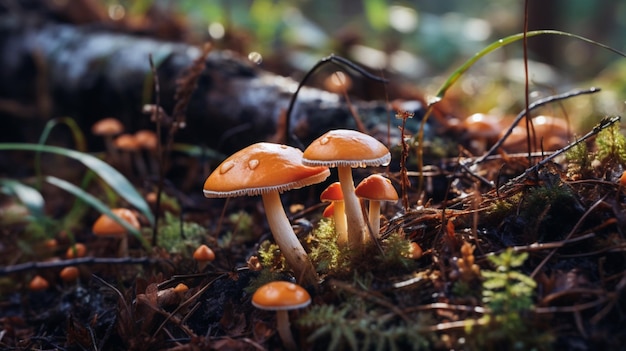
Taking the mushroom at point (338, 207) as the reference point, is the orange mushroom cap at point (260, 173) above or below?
above

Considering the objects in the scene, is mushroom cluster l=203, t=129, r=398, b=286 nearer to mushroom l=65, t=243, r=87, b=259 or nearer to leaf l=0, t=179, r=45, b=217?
mushroom l=65, t=243, r=87, b=259

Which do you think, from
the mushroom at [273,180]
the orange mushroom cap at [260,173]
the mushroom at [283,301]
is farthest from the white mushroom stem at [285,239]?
the mushroom at [283,301]

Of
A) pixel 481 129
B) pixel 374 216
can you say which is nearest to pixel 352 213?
pixel 374 216

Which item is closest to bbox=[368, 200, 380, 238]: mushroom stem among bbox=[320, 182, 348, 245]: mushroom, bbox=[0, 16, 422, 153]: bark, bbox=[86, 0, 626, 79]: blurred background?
bbox=[320, 182, 348, 245]: mushroom

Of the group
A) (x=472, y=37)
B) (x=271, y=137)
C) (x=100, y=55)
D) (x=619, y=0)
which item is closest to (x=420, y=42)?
(x=472, y=37)

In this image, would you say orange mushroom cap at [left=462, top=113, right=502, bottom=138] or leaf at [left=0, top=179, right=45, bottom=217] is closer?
leaf at [left=0, top=179, right=45, bottom=217]

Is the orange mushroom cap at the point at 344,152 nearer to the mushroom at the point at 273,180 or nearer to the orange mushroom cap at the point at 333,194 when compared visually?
the mushroom at the point at 273,180
